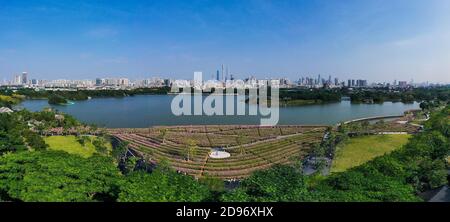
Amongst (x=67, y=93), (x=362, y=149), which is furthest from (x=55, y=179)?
(x=67, y=93)

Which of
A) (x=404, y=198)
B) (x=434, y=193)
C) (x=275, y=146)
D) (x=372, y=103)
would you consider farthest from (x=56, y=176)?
(x=372, y=103)

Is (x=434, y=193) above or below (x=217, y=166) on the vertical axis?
above

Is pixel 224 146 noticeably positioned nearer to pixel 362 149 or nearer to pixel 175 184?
pixel 362 149

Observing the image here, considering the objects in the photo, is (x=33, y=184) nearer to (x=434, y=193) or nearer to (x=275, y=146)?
(x=434, y=193)
